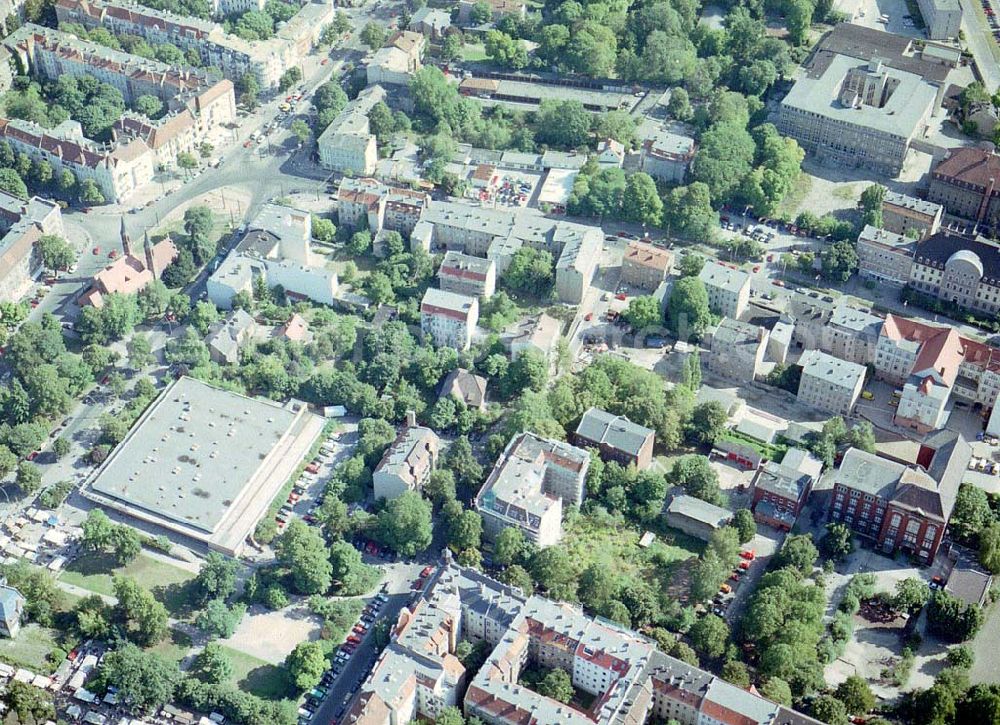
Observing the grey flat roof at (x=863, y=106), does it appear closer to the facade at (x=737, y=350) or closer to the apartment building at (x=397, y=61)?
the facade at (x=737, y=350)

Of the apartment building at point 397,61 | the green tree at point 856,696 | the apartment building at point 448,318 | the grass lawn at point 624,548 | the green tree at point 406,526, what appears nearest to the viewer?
the green tree at point 856,696

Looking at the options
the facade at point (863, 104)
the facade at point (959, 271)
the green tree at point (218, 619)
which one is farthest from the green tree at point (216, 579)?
the facade at point (863, 104)

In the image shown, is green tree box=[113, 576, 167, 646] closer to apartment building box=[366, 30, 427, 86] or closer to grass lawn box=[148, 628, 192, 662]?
grass lawn box=[148, 628, 192, 662]

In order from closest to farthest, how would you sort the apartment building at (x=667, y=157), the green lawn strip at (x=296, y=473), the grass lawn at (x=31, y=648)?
the grass lawn at (x=31, y=648), the green lawn strip at (x=296, y=473), the apartment building at (x=667, y=157)

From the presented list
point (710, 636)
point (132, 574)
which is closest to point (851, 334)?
point (710, 636)

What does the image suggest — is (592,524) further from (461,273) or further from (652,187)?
(652,187)

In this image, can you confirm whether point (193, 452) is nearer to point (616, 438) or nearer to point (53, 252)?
point (53, 252)

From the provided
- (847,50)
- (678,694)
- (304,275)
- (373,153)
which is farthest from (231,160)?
(678,694)

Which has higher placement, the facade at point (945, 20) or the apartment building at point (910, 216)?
the facade at point (945, 20)
